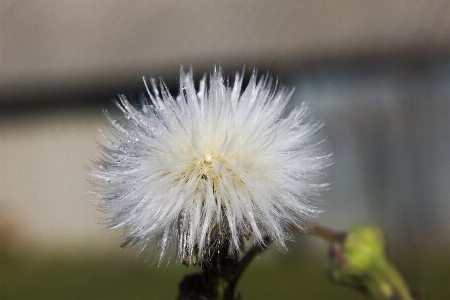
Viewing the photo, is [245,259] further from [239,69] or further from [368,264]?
[239,69]

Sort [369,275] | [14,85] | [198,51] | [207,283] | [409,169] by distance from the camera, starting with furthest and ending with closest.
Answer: [14,85] < [198,51] < [409,169] < [369,275] < [207,283]

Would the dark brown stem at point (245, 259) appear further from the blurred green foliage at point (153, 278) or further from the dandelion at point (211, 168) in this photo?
the blurred green foliage at point (153, 278)

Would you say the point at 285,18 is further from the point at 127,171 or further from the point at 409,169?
the point at 127,171

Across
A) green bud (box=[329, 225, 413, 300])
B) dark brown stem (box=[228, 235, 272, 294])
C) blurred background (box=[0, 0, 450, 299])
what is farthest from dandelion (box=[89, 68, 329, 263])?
blurred background (box=[0, 0, 450, 299])

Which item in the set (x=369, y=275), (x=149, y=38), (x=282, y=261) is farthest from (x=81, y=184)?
(x=369, y=275)

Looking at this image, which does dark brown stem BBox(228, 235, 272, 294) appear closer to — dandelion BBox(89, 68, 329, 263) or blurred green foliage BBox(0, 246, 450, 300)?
dandelion BBox(89, 68, 329, 263)

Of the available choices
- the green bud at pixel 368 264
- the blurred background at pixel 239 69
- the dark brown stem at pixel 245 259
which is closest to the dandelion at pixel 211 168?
the dark brown stem at pixel 245 259
